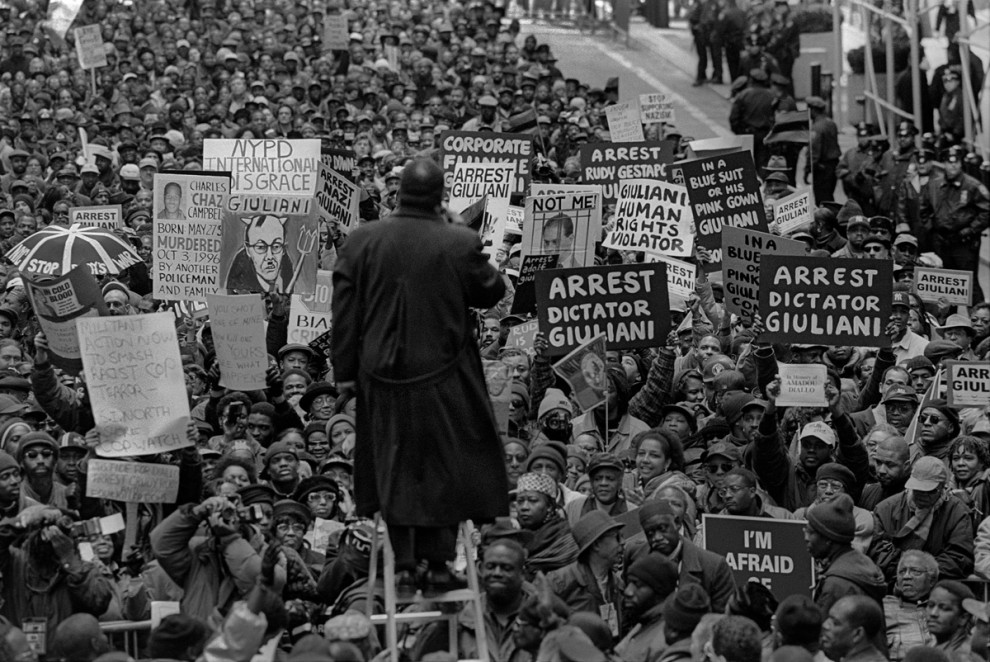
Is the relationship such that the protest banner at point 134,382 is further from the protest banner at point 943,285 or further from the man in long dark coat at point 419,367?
the protest banner at point 943,285

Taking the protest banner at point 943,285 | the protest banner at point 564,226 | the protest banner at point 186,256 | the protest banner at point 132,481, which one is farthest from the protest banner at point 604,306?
the protest banner at point 943,285

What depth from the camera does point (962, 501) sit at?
12062 mm

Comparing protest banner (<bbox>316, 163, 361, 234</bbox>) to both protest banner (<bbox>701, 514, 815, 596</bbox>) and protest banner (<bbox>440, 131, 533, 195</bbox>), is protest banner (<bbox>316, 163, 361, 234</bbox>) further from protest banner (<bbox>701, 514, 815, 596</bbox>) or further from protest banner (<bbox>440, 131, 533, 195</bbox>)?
protest banner (<bbox>701, 514, 815, 596</bbox>)

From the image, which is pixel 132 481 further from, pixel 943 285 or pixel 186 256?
pixel 943 285

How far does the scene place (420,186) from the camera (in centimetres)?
911

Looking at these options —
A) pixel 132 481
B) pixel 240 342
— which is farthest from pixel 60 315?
pixel 132 481

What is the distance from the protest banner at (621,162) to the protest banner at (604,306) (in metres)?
5.42

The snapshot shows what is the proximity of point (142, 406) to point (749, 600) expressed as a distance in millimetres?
3429

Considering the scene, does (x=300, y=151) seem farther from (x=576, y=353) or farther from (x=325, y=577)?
(x=325, y=577)

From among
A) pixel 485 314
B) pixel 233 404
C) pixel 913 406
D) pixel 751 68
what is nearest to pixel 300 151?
pixel 485 314

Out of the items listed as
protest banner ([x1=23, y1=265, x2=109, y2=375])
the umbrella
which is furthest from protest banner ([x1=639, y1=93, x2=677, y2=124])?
protest banner ([x1=23, y1=265, x2=109, y2=375])

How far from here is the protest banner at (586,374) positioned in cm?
1328

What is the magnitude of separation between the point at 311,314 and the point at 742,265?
10.5 ft

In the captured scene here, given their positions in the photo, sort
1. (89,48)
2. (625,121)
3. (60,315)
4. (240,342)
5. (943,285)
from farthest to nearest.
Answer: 1. (89,48)
2. (625,121)
3. (943,285)
4. (240,342)
5. (60,315)
